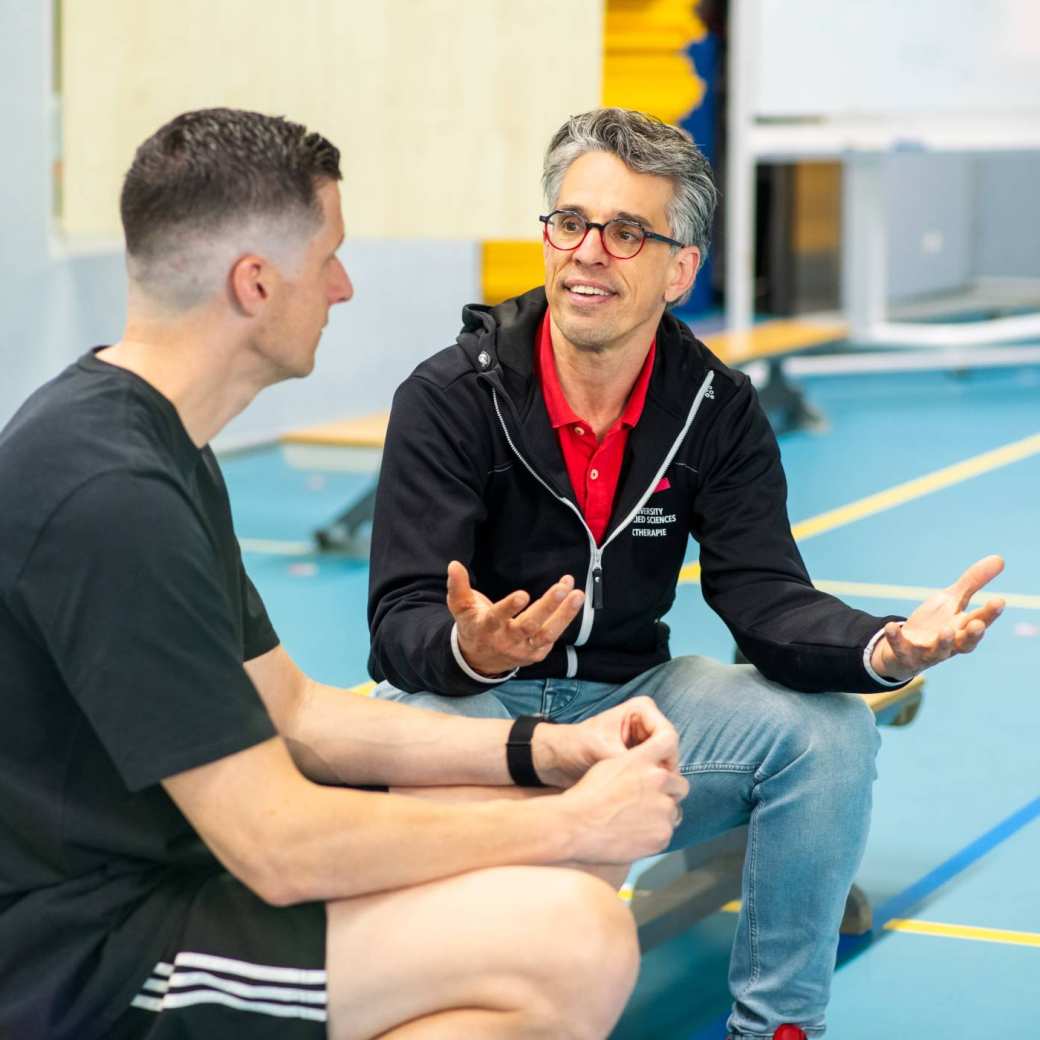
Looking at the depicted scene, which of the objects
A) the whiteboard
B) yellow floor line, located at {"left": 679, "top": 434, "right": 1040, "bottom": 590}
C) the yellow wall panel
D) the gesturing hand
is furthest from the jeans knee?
the whiteboard

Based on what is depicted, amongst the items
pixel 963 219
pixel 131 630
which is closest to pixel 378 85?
pixel 131 630

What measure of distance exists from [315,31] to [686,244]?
3.77 meters

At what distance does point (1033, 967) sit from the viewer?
3.05 m

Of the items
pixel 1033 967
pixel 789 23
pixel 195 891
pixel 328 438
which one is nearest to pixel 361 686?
pixel 328 438

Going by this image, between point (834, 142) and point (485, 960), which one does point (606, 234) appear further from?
point (834, 142)

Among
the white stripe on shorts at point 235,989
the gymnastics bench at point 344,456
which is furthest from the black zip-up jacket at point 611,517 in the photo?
the gymnastics bench at point 344,456

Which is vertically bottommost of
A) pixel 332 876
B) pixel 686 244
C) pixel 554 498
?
pixel 332 876

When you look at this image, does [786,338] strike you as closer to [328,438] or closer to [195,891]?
[328,438]

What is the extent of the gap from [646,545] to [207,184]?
115cm

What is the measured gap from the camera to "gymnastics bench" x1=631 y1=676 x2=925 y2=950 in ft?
10.3

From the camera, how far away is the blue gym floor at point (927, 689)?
295cm

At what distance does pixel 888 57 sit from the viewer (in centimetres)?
910

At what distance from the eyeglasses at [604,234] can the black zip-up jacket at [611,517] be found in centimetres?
16

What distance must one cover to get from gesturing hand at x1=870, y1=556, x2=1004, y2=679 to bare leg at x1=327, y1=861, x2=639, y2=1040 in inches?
31.2
